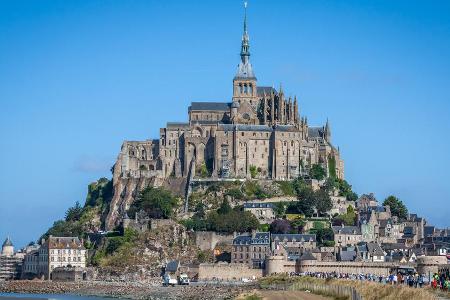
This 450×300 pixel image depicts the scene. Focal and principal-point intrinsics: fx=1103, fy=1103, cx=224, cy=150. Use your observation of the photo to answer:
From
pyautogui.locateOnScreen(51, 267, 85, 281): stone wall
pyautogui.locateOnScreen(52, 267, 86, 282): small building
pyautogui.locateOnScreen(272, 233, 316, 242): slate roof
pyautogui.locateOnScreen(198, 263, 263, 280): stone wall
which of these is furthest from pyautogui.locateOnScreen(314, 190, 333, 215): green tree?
pyautogui.locateOnScreen(51, 267, 85, 281): stone wall

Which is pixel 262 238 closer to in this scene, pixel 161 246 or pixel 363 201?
pixel 161 246

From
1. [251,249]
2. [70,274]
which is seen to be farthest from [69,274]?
[251,249]

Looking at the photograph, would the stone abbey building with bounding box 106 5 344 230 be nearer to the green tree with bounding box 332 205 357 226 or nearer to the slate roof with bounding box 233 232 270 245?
the green tree with bounding box 332 205 357 226

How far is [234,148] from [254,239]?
1400cm

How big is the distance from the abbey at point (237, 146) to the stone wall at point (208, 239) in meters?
9.34

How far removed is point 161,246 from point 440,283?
52482 mm

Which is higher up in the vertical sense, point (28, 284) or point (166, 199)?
point (166, 199)

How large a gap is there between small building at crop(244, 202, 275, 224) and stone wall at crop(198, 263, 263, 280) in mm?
10607

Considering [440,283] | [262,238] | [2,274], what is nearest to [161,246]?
[262,238]

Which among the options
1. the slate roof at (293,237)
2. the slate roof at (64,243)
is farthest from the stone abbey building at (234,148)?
the slate roof at (293,237)

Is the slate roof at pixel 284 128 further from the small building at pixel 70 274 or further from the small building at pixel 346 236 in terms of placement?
the small building at pixel 70 274

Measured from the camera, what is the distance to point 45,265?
3907 inches

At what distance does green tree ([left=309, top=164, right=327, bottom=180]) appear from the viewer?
4212 inches

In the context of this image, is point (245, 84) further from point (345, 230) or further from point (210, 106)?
point (345, 230)
